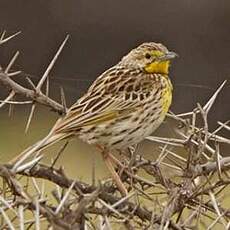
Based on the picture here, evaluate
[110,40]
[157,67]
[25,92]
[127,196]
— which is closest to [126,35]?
[110,40]

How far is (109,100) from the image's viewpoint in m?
3.28

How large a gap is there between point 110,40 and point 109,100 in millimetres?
4765

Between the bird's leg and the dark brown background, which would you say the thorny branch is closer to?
the bird's leg

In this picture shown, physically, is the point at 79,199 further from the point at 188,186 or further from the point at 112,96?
the point at 112,96

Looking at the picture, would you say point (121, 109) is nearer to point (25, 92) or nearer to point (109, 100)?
point (109, 100)

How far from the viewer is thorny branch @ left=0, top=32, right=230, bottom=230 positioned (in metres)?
2.19

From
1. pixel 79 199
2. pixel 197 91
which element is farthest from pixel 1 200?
pixel 197 91

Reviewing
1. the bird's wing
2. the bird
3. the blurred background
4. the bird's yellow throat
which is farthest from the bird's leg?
the blurred background

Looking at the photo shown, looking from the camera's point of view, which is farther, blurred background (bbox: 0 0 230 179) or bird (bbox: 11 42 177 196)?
blurred background (bbox: 0 0 230 179)

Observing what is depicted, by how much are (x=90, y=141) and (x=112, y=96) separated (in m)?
0.22

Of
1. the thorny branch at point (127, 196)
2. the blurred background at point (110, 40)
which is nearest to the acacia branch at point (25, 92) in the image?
the thorny branch at point (127, 196)

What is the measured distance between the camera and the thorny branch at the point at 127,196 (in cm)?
219

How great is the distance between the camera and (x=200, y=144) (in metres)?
2.77

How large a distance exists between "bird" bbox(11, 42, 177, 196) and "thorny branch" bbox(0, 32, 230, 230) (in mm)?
68
